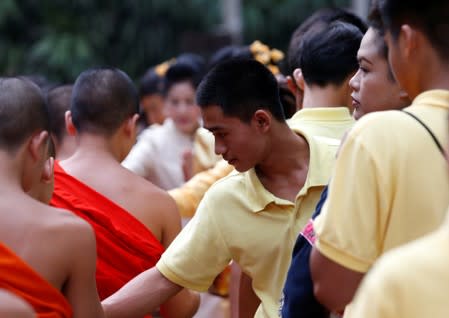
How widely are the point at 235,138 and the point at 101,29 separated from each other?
1754 centimetres

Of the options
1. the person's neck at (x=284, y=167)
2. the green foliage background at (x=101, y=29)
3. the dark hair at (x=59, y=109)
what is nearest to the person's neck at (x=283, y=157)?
the person's neck at (x=284, y=167)

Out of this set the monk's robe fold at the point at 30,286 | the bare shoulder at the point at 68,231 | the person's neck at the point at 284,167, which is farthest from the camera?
the person's neck at the point at 284,167

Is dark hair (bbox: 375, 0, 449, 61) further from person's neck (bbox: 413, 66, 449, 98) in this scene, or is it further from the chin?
the chin

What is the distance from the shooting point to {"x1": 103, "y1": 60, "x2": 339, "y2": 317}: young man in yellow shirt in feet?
11.9

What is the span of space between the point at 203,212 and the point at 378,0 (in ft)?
4.06

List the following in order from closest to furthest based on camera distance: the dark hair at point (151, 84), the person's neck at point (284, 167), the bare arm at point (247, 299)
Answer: the person's neck at point (284, 167), the bare arm at point (247, 299), the dark hair at point (151, 84)

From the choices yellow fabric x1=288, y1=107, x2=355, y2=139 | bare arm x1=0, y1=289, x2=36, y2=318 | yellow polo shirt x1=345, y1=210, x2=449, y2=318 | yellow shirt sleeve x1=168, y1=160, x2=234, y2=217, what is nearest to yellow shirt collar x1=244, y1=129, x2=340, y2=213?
yellow fabric x1=288, y1=107, x2=355, y2=139

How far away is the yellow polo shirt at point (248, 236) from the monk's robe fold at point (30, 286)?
565mm

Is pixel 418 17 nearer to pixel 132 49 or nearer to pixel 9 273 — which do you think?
pixel 9 273

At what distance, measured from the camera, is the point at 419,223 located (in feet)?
8.14

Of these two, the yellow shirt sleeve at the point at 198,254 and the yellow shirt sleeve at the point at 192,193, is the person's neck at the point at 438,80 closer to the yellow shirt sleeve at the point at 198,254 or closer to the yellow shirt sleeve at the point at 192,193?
the yellow shirt sleeve at the point at 198,254

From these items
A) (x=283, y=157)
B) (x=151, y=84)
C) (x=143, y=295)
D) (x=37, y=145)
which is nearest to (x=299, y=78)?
(x=283, y=157)

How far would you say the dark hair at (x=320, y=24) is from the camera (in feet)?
15.4

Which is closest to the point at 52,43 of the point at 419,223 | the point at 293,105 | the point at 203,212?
the point at 293,105
